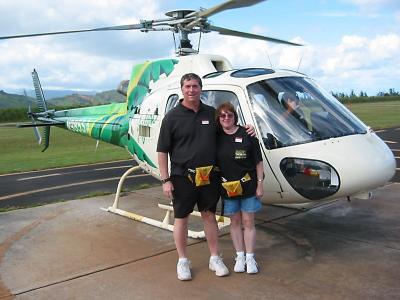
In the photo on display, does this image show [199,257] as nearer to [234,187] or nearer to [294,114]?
[234,187]

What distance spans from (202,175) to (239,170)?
1.18 ft

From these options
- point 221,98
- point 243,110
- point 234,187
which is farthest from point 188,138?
point 221,98

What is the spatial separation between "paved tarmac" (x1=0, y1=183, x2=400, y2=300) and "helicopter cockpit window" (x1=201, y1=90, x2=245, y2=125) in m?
1.60

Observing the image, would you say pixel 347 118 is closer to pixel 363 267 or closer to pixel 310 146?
pixel 310 146

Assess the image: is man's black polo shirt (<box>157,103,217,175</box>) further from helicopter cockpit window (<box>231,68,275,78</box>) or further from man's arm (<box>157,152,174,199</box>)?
helicopter cockpit window (<box>231,68,275,78</box>)

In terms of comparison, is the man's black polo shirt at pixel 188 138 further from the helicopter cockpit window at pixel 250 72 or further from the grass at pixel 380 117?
the grass at pixel 380 117

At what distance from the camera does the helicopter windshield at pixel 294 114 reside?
485 centimetres

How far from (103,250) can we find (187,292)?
168 centimetres

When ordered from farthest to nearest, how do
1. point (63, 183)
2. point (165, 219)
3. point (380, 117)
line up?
point (380, 117), point (63, 183), point (165, 219)

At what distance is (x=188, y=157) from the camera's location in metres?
4.33

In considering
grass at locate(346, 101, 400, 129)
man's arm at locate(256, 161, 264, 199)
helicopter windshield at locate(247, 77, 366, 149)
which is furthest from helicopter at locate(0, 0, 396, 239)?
grass at locate(346, 101, 400, 129)

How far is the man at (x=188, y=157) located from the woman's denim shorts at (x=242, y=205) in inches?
5.6

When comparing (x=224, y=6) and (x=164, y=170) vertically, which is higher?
(x=224, y=6)

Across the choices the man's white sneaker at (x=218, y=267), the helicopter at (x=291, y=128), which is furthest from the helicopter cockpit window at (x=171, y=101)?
the man's white sneaker at (x=218, y=267)
